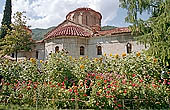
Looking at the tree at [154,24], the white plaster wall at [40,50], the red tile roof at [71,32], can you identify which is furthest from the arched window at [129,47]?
the white plaster wall at [40,50]

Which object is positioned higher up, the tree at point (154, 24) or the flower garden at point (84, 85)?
the tree at point (154, 24)

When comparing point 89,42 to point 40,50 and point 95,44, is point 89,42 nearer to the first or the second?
point 95,44

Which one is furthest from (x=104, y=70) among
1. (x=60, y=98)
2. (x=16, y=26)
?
(x=16, y=26)

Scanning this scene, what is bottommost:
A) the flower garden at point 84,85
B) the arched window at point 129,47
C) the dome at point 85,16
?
the flower garden at point 84,85

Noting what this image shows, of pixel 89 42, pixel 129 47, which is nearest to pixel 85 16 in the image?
pixel 89 42

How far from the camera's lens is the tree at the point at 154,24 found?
9.27 metres

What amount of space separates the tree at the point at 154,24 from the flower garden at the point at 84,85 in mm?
1903

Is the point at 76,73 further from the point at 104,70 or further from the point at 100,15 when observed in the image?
the point at 100,15

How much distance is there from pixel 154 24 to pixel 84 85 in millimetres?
7495

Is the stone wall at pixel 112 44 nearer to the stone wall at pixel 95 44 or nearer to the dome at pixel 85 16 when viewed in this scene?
the stone wall at pixel 95 44

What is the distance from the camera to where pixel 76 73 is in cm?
729

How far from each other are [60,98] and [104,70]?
124 inches

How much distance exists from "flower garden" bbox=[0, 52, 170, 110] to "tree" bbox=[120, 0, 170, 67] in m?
1.90

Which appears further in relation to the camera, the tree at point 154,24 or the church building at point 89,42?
the church building at point 89,42
